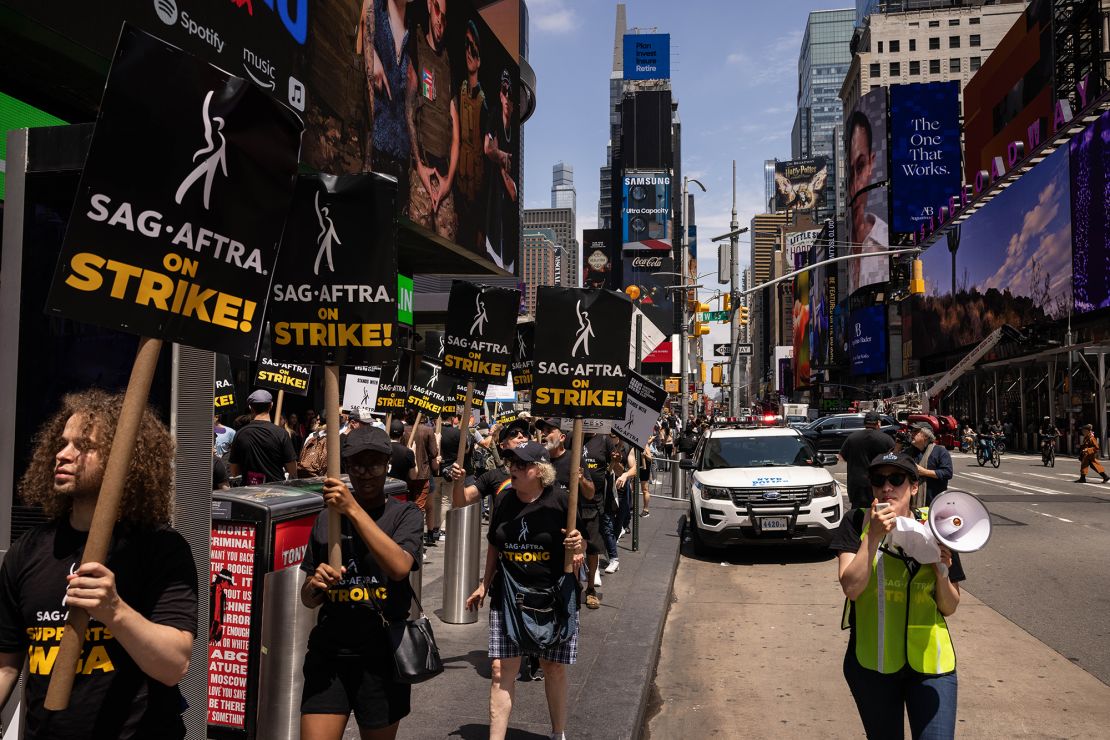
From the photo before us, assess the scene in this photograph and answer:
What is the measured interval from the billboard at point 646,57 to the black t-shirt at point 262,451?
148 m

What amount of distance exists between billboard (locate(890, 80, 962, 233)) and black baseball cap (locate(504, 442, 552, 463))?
3237 inches

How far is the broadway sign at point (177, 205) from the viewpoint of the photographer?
246cm

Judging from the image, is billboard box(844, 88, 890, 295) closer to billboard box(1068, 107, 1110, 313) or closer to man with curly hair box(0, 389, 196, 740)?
billboard box(1068, 107, 1110, 313)

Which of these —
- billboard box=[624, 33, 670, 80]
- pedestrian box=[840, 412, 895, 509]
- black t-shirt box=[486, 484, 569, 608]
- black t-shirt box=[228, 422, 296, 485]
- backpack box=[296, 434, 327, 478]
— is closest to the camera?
black t-shirt box=[486, 484, 569, 608]

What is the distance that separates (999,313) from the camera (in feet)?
162

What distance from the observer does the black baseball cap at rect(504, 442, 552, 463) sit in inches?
203

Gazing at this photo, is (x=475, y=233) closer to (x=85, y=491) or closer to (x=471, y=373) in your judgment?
(x=471, y=373)

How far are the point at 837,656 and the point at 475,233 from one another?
53.1 ft

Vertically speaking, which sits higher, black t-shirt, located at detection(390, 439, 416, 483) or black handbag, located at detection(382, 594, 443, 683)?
black t-shirt, located at detection(390, 439, 416, 483)

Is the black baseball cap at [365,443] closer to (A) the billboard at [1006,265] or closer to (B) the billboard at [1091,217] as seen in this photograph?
(B) the billboard at [1091,217]

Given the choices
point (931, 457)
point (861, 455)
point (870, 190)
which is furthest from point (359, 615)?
point (870, 190)

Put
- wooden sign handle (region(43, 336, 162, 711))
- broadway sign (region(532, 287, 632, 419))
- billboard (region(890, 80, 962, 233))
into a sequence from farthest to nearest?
billboard (region(890, 80, 962, 233)) < broadway sign (region(532, 287, 632, 419)) < wooden sign handle (region(43, 336, 162, 711))

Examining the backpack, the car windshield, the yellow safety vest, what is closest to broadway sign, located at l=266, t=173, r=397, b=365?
the yellow safety vest

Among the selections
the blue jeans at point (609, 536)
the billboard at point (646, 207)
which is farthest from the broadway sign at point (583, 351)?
the billboard at point (646, 207)
